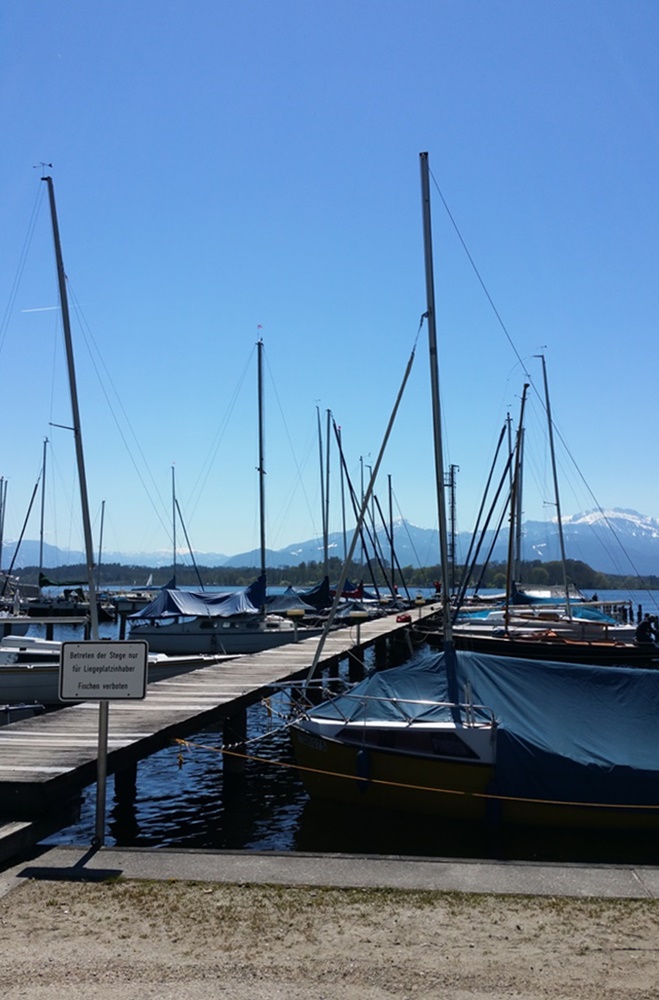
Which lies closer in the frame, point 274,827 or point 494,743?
point 494,743

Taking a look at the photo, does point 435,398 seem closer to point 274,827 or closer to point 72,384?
point 274,827

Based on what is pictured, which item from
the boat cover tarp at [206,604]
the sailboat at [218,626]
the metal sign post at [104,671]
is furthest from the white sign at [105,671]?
the boat cover tarp at [206,604]

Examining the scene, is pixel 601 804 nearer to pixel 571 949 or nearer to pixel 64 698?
pixel 571 949

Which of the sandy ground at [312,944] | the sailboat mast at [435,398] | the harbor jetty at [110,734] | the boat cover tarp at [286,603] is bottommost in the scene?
the sandy ground at [312,944]

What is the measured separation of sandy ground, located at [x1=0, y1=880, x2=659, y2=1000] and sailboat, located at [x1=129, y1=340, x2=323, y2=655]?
1180 inches

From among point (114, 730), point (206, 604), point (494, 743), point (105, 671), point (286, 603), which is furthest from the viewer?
point (286, 603)

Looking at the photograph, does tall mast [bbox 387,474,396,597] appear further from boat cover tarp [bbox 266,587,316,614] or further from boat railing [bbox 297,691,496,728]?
boat railing [bbox 297,691,496,728]

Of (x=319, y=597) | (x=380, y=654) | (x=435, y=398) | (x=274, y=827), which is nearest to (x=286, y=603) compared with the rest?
(x=319, y=597)

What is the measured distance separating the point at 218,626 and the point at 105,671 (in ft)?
100

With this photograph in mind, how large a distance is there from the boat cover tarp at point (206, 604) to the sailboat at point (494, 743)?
23243mm

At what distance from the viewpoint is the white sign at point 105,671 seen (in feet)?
32.3

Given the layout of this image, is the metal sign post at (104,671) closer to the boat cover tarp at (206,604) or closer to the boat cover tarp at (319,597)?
the boat cover tarp at (206,604)

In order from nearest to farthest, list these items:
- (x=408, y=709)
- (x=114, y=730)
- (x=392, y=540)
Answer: (x=114, y=730)
(x=408, y=709)
(x=392, y=540)

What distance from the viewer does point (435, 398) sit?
20125 millimetres
